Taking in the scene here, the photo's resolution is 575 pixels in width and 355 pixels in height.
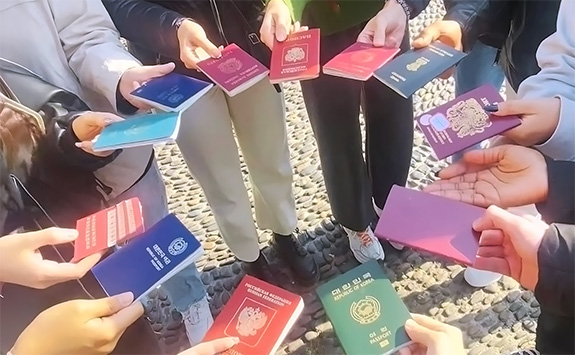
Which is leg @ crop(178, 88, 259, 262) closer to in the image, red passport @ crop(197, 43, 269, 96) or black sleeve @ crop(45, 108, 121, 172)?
red passport @ crop(197, 43, 269, 96)

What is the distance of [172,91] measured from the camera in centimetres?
128

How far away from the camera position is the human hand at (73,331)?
90cm

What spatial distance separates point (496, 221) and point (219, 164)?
76cm

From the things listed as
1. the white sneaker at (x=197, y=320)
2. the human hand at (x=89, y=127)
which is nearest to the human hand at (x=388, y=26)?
the human hand at (x=89, y=127)

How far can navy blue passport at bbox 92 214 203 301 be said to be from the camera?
1.01 meters

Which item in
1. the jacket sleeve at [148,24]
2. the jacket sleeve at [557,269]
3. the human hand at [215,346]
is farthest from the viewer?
the jacket sleeve at [148,24]

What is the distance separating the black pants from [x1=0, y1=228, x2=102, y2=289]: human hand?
0.75 metres

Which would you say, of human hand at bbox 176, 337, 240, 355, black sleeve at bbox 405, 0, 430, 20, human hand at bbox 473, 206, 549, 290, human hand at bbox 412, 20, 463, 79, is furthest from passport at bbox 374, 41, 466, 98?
human hand at bbox 176, 337, 240, 355

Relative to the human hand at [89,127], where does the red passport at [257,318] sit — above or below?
below

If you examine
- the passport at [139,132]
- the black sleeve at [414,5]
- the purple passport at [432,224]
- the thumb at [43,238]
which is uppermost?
the black sleeve at [414,5]

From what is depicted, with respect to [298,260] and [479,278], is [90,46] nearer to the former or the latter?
[298,260]

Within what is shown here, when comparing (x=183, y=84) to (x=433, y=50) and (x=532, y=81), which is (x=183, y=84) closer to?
(x=433, y=50)

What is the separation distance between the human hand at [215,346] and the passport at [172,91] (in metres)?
0.48

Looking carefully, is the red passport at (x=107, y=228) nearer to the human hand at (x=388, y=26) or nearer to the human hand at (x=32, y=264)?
the human hand at (x=32, y=264)
